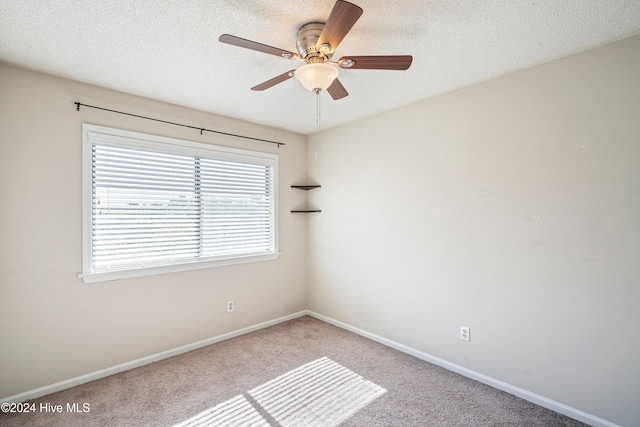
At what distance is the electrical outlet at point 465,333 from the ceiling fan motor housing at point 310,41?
2.39 meters

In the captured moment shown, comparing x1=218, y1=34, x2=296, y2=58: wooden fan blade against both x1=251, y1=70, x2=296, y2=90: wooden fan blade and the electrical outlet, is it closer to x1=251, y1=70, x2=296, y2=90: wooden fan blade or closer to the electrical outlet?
x1=251, y1=70, x2=296, y2=90: wooden fan blade

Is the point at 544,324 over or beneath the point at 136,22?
beneath

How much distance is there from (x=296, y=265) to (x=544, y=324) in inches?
106

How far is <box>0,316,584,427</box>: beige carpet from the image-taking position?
2.03 meters

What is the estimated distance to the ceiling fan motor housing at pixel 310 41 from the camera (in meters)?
1.72

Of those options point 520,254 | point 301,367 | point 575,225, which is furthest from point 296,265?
point 575,225

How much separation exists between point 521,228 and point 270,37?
2.23m

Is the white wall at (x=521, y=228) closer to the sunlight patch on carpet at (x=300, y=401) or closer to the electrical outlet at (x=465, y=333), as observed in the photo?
the electrical outlet at (x=465, y=333)

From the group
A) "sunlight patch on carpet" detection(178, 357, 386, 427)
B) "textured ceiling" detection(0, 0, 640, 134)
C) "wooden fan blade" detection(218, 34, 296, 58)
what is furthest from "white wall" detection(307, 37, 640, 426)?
"wooden fan blade" detection(218, 34, 296, 58)

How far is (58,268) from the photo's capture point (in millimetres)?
2375

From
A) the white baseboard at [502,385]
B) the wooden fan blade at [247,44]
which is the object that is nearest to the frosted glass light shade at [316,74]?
the wooden fan blade at [247,44]

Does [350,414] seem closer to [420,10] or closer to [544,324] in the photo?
[544,324]

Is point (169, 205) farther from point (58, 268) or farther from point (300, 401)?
point (300, 401)

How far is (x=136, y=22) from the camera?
1712 mm
